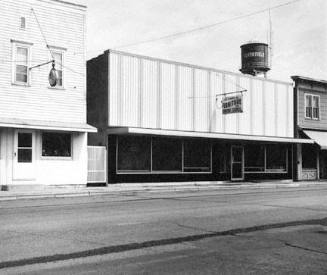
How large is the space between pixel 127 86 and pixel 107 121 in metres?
2.08

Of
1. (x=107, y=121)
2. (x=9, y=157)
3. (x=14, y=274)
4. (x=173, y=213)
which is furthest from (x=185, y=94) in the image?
(x=14, y=274)

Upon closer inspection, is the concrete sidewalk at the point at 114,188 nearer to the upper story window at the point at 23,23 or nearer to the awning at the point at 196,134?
the awning at the point at 196,134

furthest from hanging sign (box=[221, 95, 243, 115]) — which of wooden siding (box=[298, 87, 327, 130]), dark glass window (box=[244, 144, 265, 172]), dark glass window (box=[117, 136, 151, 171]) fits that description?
wooden siding (box=[298, 87, 327, 130])

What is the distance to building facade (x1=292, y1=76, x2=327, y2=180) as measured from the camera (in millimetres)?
33469

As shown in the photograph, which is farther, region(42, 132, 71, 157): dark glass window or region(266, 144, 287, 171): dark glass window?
region(266, 144, 287, 171): dark glass window

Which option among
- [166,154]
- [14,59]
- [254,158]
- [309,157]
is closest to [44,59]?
[14,59]

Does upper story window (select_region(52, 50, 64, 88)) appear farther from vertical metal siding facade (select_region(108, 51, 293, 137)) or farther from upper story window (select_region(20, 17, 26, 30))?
vertical metal siding facade (select_region(108, 51, 293, 137))

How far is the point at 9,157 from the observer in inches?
819

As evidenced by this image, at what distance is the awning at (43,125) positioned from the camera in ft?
66.0

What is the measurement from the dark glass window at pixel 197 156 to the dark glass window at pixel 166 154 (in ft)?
1.76

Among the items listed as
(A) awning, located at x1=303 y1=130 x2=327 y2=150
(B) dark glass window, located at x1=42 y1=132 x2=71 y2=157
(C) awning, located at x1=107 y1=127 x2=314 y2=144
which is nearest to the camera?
(B) dark glass window, located at x1=42 y1=132 x2=71 y2=157

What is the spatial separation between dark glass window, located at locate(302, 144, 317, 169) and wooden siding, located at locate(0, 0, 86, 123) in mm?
17727

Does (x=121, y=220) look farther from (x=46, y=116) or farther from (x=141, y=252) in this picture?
(x=46, y=116)

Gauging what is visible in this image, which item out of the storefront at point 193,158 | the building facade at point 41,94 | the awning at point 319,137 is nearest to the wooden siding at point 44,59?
the building facade at point 41,94
